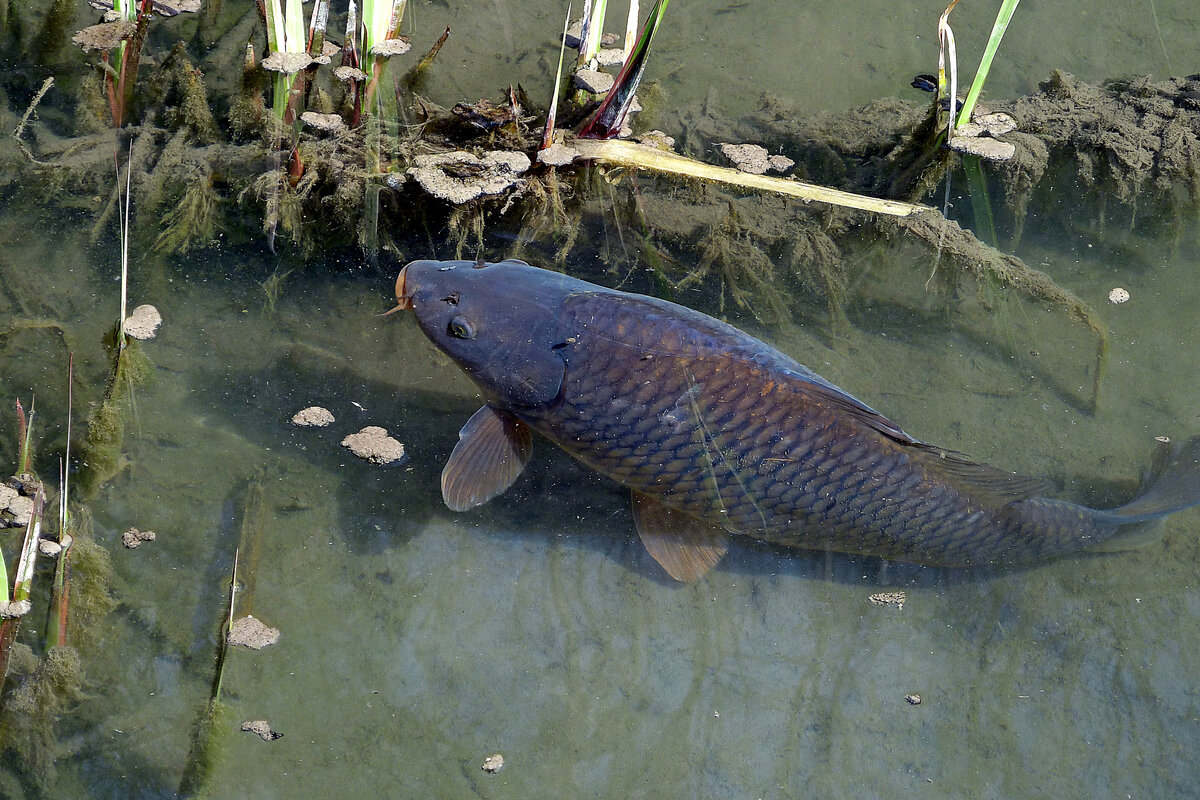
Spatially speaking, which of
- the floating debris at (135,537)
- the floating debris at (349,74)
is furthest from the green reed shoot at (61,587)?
the floating debris at (349,74)

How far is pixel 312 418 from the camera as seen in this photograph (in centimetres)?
382

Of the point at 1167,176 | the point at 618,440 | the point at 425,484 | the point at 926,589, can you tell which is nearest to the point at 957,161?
the point at 1167,176

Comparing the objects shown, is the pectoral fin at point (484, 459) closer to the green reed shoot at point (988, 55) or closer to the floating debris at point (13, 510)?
the floating debris at point (13, 510)

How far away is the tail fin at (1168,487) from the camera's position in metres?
3.75

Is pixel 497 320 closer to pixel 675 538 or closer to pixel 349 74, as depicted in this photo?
pixel 675 538

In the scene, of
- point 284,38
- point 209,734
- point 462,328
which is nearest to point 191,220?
point 284,38

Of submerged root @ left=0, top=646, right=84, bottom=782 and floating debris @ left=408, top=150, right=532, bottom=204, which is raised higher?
floating debris @ left=408, top=150, right=532, bottom=204

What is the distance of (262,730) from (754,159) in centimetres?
366

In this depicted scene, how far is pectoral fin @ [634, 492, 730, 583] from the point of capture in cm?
368

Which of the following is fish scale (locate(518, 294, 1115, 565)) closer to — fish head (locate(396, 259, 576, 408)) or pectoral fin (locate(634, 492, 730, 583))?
fish head (locate(396, 259, 576, 408))

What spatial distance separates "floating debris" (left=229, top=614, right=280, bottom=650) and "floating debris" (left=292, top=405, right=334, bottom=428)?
0.89 meters

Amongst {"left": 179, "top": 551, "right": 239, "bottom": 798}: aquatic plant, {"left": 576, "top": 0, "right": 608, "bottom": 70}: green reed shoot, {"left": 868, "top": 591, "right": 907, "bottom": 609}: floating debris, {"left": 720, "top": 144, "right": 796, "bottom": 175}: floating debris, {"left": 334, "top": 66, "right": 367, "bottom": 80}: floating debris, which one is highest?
{"left": 576, "top": 0, "right": 608, "bottom": 70}: green reed shoot

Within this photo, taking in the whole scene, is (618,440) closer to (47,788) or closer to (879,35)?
(47,788)

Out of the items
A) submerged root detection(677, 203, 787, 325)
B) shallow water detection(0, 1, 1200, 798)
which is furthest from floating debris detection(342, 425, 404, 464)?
submerged root detection(677, 203, 787, 325)
